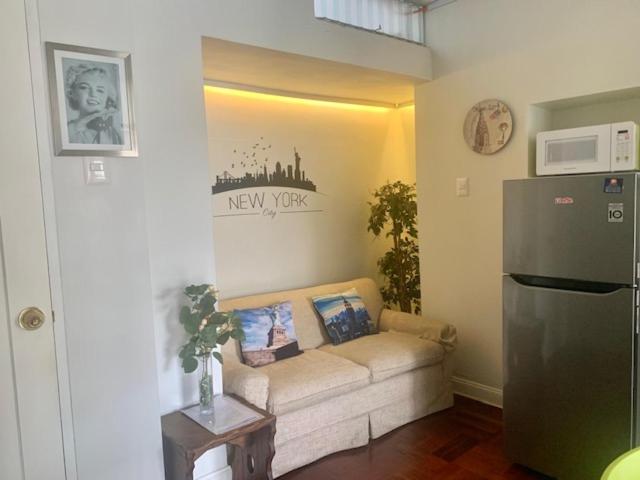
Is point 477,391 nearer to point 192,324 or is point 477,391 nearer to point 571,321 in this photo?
point 571,321

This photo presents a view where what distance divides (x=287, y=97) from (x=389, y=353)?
2.00 m

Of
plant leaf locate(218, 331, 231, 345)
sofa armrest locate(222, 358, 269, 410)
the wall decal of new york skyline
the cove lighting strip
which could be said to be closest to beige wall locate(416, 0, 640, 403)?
the cove lighting strip

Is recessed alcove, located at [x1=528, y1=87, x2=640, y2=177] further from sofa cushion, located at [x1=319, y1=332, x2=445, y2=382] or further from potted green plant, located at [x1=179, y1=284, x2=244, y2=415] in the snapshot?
potted green plant, located at [x1=179, y1=284, x2=244, y2=415]

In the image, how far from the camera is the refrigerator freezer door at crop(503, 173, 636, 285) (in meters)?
2.13

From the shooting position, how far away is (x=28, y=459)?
1778mm

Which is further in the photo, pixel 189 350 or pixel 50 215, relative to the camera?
pixel 189 350

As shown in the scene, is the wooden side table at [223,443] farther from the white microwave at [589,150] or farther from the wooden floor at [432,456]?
the white microwave at [589,150]

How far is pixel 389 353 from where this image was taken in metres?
3.04

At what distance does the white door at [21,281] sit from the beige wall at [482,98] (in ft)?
8.56

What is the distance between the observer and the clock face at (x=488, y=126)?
10.2 ft

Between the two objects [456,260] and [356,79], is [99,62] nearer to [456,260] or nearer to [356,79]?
[356,79]

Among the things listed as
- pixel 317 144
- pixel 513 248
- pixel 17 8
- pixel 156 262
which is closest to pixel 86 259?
pixel 156 262

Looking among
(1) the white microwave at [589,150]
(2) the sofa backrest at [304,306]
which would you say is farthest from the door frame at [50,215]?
(1) the white microwave at [589,150]

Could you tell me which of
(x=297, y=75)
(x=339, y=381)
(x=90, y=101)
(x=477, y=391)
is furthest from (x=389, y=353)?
(x=90, y=101)
